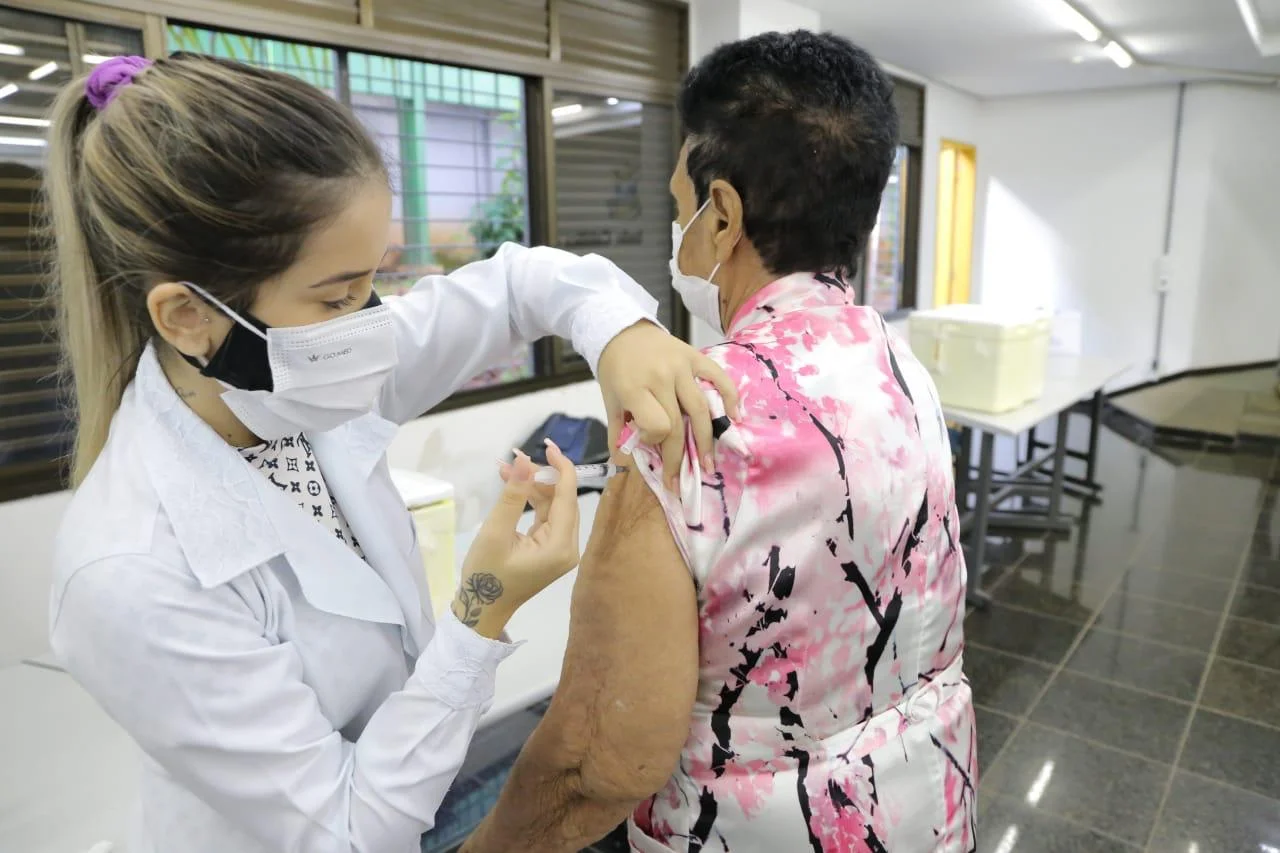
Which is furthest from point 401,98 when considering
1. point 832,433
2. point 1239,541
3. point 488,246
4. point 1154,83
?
point 1154,83

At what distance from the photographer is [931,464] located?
91 cm

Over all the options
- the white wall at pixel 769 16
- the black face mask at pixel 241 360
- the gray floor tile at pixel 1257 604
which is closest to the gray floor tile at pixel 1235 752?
the gray floor tile at pixel 1257 604

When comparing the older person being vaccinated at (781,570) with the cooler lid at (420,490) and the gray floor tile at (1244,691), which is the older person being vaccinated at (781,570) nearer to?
the cooler lid at (420,490)

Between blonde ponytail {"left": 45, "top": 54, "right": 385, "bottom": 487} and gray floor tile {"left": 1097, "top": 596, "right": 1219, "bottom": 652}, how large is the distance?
357cm

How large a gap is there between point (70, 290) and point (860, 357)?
77 cm

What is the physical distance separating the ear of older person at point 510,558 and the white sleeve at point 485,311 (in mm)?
289

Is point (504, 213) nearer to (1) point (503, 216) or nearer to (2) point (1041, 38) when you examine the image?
(1) point (503, 216)

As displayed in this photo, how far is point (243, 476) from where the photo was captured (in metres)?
0.83

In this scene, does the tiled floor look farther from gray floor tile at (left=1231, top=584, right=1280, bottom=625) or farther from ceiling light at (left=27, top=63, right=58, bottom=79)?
ceiling light at (left=27, top=63, right=58, bottom=79)

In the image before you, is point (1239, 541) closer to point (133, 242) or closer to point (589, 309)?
point (589, 309)

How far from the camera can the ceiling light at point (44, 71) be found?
7.12 feet

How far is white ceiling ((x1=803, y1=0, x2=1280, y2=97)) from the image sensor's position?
173 inches

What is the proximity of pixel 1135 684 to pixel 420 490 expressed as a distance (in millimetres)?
2707

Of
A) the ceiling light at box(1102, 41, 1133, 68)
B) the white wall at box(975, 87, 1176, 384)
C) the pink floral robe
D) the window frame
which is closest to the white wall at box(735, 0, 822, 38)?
the window frame
